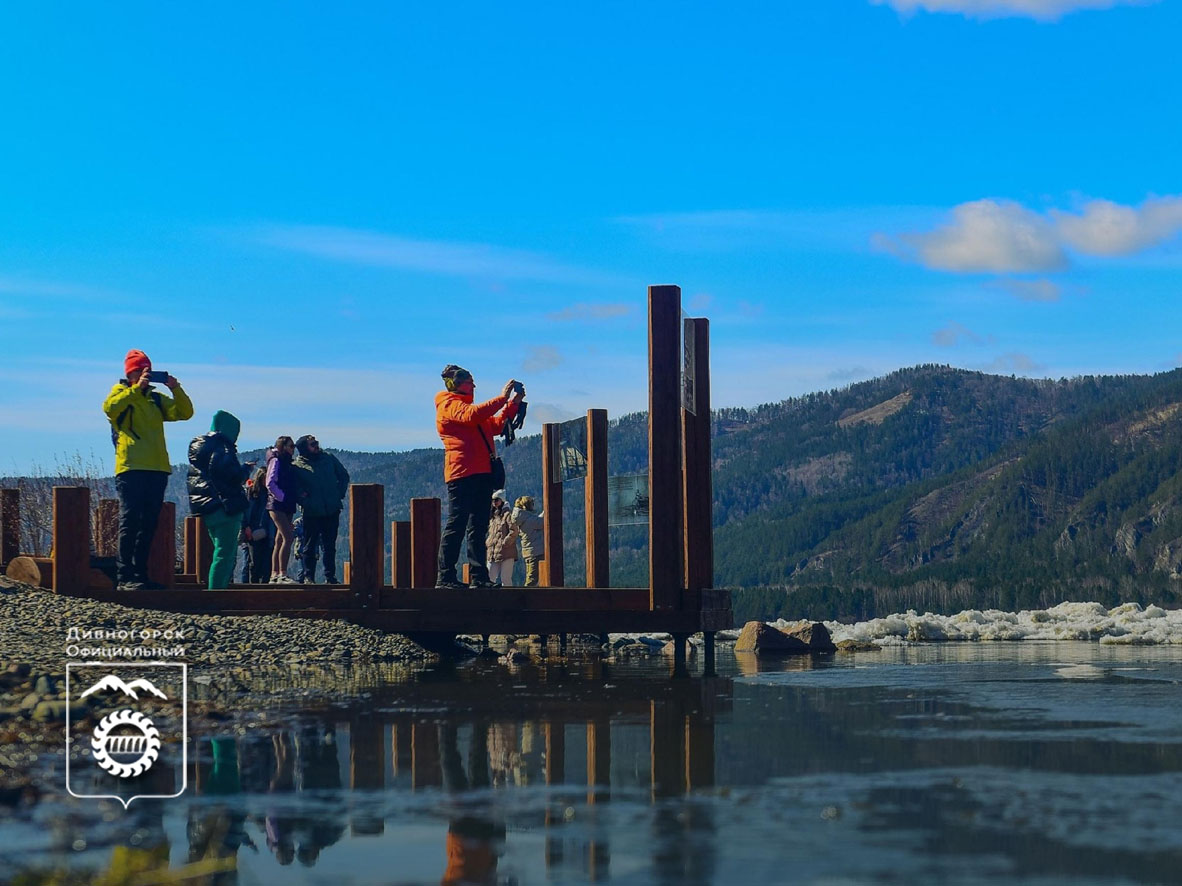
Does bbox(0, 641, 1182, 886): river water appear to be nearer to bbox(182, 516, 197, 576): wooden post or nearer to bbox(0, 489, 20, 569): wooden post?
bbox(0, 489, 20, 569): wooden post

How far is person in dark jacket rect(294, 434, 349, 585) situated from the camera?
1764cm

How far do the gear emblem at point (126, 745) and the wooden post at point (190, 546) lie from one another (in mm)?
13496

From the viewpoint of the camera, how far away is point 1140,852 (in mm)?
4820

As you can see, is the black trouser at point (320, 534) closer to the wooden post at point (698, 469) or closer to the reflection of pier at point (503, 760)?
the wooden post at point (698, 469)

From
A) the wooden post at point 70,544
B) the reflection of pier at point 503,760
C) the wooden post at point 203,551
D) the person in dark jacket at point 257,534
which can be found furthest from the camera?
the wooden post at point 203,551

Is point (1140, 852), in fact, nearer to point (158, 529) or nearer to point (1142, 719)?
point (1142, 719)

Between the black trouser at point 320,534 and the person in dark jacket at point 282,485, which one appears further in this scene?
the black trouser at point 320,534

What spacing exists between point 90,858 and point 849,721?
4.90 m

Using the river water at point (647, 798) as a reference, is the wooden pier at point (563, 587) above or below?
above

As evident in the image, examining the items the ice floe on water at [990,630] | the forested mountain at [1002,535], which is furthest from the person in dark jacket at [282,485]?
the forested mountain at [1002,535]

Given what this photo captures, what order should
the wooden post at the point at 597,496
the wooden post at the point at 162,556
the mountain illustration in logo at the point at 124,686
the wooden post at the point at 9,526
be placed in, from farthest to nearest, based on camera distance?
1. the wooden post at the point at 9,526
2. the wooden post at the point at 597,496
3. the wooden post at the point at 162,556
4. the mountain illustration in logo at the point at 124,686

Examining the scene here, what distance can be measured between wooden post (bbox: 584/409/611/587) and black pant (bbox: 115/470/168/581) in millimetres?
5098

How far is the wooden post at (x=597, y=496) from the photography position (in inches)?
669

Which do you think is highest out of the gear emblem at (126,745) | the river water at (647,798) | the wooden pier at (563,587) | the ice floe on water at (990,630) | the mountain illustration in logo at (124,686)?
the wooden pier at (563,587)
